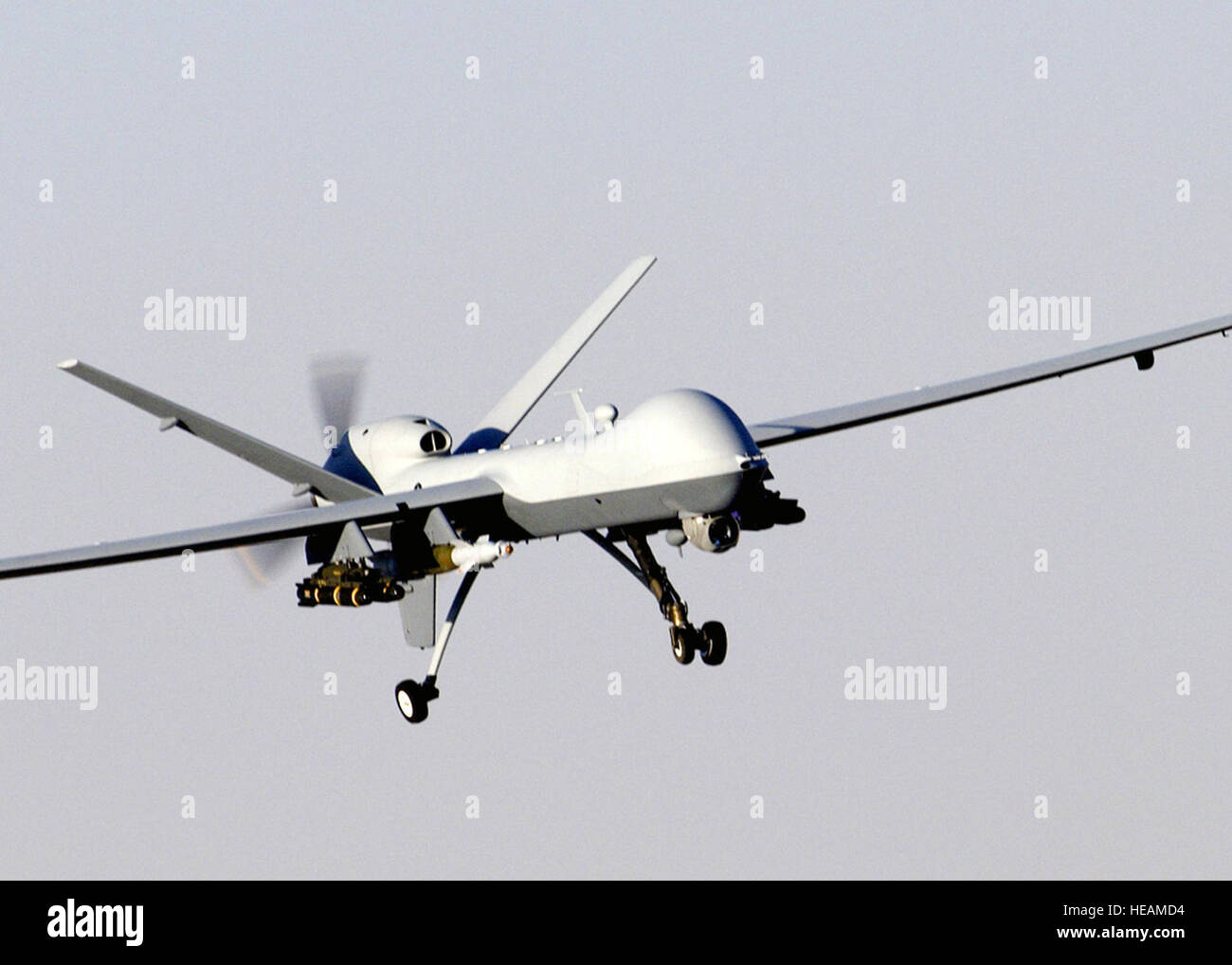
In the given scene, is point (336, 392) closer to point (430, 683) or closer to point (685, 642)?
point (430, 683)

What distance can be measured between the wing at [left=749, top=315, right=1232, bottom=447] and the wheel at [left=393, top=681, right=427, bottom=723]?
7684 mm

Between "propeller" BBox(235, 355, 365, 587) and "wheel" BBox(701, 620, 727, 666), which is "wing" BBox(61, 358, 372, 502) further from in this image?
"wheel" BBox(701, 620, 727, 666)

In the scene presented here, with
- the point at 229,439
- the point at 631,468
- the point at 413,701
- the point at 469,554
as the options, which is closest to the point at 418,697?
the point at 413,701

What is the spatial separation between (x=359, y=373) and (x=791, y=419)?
877 centimetres

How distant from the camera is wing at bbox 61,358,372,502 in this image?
41.2 meters

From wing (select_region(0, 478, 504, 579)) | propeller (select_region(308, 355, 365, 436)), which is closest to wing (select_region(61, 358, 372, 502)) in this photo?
wing (select_region(0, 478, 504, 579))

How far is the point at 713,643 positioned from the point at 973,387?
263 inches

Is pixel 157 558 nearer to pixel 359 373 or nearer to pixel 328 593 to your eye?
pixel 328 593

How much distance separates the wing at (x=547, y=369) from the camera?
150 feet

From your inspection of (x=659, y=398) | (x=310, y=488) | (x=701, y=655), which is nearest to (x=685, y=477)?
(x=659, y=398)

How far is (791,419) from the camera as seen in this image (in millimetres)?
42875

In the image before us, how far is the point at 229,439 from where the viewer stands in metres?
42.3

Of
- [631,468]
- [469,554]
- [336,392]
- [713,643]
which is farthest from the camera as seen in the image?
[336,392]

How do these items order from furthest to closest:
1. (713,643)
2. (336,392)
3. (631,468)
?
(336,392) → (713,643) → (631,468)
